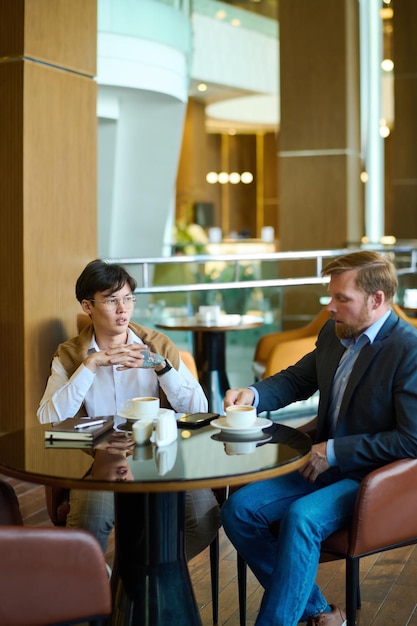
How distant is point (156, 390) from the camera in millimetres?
3314

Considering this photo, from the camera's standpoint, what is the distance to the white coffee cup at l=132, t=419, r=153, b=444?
8.63ft

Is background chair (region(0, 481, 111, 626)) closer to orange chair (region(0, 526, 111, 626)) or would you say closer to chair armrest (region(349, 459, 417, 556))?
orange chair (region(0, 526, 111, 626))

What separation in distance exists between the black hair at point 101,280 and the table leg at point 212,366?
309 cm

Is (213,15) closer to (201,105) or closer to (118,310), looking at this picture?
(201,105)

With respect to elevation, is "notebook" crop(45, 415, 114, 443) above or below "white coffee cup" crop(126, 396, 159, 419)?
below

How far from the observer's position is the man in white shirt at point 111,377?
121 inches

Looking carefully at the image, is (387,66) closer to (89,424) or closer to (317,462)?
(317,462)

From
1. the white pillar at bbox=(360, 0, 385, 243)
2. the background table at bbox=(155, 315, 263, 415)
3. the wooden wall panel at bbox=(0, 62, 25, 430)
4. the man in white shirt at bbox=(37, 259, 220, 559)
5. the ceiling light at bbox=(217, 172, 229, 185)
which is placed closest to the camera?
the man in white shirt at bbox=(37, 259, 220, 559)

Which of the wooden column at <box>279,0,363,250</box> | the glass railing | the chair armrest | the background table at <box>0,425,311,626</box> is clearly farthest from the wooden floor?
the wooden column at <box>279,0,363,250</box>

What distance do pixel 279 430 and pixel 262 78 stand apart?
14.6m

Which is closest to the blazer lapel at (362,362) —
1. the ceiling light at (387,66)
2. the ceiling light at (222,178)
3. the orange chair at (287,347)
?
the orange chair at (287,347)

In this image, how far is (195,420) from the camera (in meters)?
2.90

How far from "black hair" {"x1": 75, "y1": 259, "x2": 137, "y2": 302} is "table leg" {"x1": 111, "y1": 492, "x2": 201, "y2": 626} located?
882 mm

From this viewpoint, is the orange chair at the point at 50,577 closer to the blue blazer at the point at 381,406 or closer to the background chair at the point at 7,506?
the background chair at the point at 7,506
